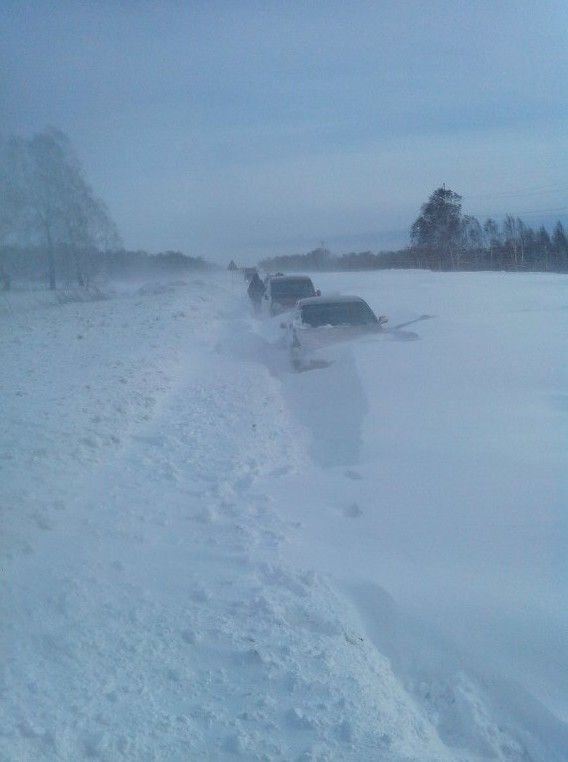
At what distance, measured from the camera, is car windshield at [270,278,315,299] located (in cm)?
2375

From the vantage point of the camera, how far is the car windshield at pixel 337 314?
15.2m

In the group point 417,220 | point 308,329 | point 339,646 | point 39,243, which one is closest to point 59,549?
point 339,646

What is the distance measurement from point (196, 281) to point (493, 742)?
153 ft

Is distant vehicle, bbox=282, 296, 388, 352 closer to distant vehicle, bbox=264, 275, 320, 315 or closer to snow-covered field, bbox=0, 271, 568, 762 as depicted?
snow-covered field, bbox=0, 271, 568, 762

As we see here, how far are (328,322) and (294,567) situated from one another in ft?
32.4

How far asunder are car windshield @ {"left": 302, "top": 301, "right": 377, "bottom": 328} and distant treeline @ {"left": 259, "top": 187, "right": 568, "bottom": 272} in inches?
364

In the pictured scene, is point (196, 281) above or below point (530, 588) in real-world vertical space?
above

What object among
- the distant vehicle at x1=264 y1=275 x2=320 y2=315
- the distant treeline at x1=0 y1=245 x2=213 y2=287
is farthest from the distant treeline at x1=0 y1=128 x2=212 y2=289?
the distant vehicle at x1=264 y1=275 x2=320 y2=315

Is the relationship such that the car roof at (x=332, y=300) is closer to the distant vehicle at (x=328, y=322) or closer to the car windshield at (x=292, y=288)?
the distant vehicle at (x=328, y=322)

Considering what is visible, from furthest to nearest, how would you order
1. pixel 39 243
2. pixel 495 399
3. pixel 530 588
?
pixel 39 243 → pixel 495 399 → pixel 530 588

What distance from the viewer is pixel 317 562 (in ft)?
19.1

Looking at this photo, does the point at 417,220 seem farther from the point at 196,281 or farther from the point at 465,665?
the point at 196,281

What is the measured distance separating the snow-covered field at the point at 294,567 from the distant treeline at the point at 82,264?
9227 millimetres

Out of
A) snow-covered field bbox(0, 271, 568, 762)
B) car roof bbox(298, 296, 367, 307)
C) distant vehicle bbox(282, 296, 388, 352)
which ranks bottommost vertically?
snow-covered field bbox(0, 271, 568, 762)
